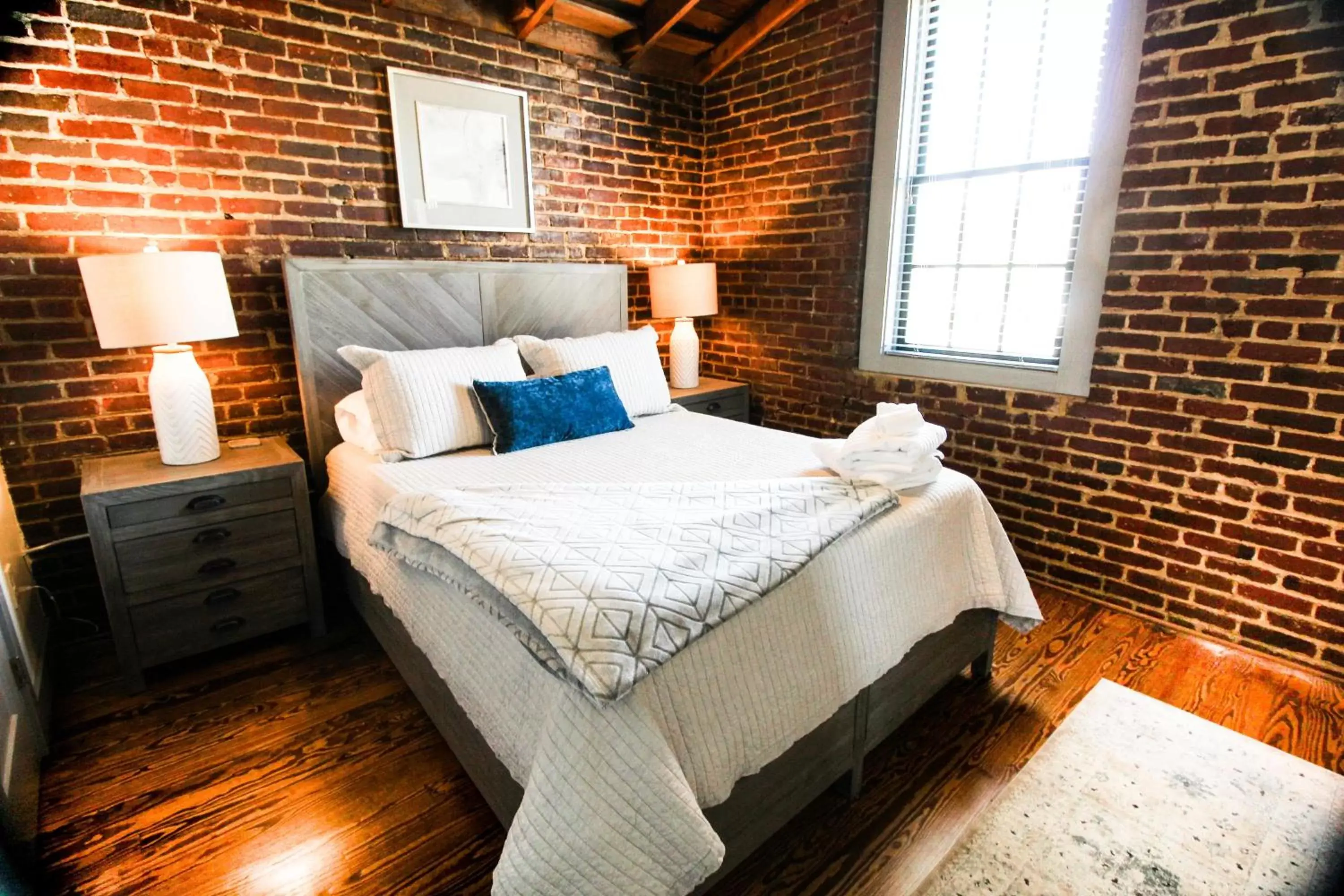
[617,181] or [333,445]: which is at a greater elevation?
[617,181]

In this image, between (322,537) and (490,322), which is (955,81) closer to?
(490,322)

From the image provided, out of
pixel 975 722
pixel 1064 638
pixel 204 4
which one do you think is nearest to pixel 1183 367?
pixel 1064 638

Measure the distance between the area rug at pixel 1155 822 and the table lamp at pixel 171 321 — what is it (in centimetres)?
254

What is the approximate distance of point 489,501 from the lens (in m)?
1.68

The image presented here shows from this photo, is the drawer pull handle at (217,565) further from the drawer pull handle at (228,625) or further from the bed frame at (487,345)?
the bed frame at (487,345)

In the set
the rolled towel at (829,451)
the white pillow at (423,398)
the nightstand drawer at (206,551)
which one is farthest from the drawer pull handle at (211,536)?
the rolled towel at (829,451)

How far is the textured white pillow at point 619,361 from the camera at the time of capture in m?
2.82

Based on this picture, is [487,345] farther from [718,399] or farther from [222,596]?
[222,596]

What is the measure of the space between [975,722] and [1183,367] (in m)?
1.50

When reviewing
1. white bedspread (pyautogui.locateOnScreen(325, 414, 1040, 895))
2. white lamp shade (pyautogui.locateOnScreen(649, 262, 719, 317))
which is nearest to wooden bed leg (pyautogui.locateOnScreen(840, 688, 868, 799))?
white bedspread (pyautogui.locateOnScreen(325, 414, 1040, 895))

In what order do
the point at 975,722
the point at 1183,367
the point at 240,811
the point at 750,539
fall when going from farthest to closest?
the point at 1183,367
the point at 975,722
the point at 240,811
the point at 750,539

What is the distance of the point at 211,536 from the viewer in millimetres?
2129

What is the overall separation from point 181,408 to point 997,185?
327 centimetres

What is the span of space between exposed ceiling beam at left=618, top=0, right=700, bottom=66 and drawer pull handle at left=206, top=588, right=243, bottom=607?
10.0 feet
